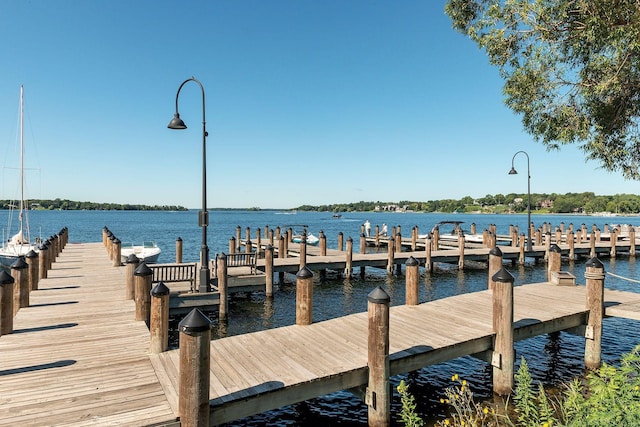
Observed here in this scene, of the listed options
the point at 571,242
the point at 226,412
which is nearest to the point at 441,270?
the point at 571,242

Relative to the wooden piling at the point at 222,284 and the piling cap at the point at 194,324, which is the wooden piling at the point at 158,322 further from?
the wooden piling at the point at 222,284

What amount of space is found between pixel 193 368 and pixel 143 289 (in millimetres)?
4984

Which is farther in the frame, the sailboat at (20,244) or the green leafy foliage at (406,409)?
the sailboat at (20,244)

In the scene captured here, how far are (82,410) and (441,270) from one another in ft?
86.0

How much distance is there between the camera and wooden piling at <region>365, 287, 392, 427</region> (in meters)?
6.95

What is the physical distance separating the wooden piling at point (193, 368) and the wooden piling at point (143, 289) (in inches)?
177

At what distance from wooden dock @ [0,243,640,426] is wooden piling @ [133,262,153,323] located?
10.2 inches

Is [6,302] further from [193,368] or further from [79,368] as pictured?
[193,368]

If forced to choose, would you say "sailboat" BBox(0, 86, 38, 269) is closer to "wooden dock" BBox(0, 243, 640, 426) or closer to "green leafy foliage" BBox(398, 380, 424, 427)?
"wooden dock" BBox(0, 243, 640, 426)

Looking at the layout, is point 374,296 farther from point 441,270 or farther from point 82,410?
point 441,270

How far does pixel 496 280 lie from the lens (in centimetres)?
859

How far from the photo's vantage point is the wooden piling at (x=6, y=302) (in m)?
8.11

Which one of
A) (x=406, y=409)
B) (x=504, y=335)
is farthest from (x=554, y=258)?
(x=406, y=409)

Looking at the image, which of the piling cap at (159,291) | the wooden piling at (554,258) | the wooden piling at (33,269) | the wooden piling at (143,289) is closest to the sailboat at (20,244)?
the wooden piling at (33,269)
